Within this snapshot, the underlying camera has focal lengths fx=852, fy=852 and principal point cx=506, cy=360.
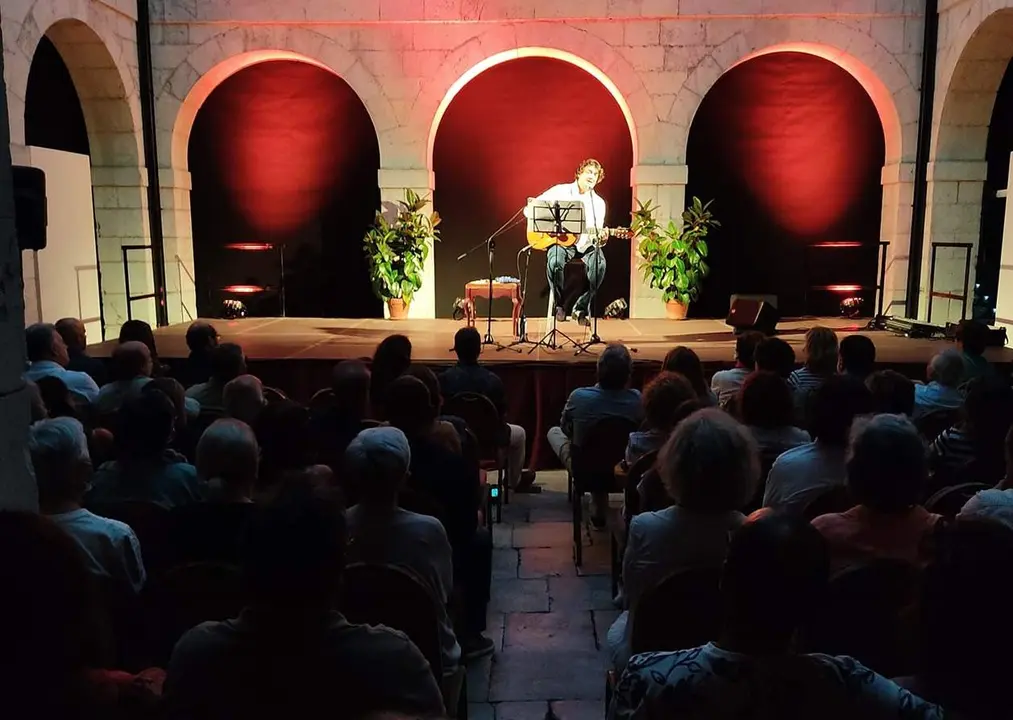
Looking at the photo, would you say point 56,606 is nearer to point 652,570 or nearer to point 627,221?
point 652,570

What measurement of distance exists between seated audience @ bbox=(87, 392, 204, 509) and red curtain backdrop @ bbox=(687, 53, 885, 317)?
798cm

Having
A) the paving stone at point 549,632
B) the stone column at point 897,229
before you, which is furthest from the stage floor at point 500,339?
the paving stone at point 549,632

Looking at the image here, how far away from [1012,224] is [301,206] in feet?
23.8

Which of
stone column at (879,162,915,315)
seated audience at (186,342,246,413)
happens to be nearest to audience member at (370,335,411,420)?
seated audience at (186,342,246,413)

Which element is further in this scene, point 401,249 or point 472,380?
point 401,249

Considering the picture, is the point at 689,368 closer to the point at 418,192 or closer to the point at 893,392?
the point at 893,392

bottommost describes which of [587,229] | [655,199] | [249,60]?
[587,229]

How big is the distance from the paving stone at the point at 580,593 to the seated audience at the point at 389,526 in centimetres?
121

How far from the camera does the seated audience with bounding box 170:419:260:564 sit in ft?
6.95

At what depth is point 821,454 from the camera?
2572mm

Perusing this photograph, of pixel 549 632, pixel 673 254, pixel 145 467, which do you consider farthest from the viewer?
pixel 673 254

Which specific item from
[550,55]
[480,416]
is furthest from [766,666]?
[550,55]

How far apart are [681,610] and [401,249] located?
7408 millimetres

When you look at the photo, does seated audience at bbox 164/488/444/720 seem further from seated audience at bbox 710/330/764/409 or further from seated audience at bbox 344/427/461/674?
seated audience at bbox 710/330/764/409
